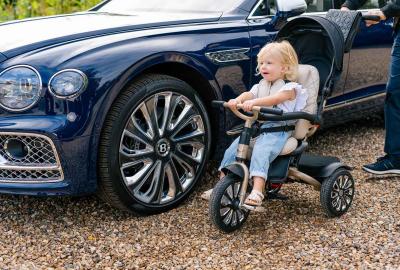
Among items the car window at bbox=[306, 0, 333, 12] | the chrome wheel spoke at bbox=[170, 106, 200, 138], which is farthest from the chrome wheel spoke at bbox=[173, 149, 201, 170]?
the car window at bbox=[306, 0, 333, 12]

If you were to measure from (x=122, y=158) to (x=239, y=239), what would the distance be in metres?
0.81

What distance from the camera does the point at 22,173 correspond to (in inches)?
131

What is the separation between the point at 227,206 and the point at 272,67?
0.84 m

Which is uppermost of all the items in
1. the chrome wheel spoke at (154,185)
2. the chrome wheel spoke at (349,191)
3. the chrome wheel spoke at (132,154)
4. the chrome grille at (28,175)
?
the chrome wheel spoke at (132,154)

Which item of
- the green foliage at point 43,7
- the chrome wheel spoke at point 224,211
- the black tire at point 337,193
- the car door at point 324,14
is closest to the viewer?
the chrome wheel spoke at point 224,211

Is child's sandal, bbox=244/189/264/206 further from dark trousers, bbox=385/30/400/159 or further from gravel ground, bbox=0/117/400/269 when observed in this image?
dark trousers, bbox=385/30/400/159

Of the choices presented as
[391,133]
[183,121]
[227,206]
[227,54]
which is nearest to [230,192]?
[227,206]

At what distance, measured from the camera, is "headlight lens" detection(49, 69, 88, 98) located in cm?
319

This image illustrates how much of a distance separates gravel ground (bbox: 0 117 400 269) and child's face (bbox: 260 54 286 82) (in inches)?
34.3

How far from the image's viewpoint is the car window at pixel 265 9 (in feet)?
13.9

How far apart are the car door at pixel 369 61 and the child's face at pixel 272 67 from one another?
1380mm

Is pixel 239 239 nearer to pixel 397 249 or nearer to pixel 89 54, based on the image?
pixel 397 249

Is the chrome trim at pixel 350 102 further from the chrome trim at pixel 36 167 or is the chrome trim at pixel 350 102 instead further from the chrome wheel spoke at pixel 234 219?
the chrome trim at pixel 36 167

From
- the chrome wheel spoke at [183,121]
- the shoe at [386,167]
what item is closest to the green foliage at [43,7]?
the chrome wheel spoke at [183,121]
